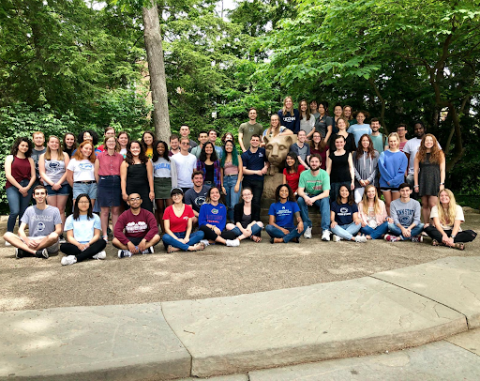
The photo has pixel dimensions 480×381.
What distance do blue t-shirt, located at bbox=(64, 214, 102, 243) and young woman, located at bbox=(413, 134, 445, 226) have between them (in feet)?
18.6

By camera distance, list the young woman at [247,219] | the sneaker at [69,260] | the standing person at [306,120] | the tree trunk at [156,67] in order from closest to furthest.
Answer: the sneaker at [69,260], the young woman at [247,219], the standing person at [306,120], the tree trunk at [156,67]

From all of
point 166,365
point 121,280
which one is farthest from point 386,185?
point 166,365

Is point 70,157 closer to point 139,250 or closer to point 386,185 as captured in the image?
point 139,250

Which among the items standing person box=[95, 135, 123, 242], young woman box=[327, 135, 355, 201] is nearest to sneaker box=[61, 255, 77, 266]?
standing person box=[95, 135, 123, 242]

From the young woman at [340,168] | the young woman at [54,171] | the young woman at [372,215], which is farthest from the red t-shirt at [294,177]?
the young woman at [54,171]

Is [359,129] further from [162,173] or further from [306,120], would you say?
[162,173]

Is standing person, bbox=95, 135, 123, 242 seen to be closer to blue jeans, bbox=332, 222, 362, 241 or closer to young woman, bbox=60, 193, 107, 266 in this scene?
young woman, bbox=60, 193, 107, 266

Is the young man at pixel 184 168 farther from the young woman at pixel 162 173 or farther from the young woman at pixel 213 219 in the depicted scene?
the young woman at pixel 213 219

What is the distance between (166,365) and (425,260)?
13.9ft

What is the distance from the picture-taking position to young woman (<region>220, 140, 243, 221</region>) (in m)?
7.54

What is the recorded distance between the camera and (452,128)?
1191cm

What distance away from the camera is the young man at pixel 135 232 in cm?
579

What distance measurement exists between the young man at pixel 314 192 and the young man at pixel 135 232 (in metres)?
2.81

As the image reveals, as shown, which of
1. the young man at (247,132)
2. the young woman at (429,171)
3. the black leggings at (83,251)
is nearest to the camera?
the black leggings at (83,251)
